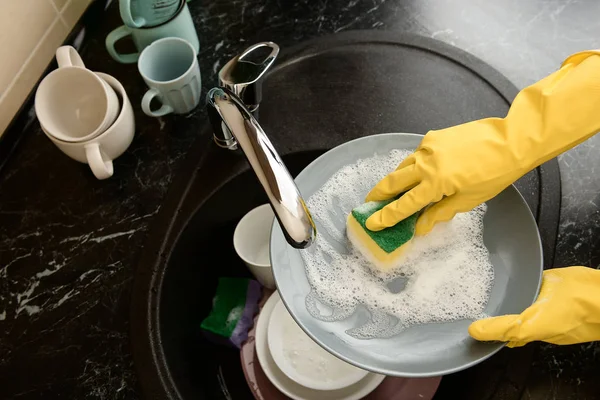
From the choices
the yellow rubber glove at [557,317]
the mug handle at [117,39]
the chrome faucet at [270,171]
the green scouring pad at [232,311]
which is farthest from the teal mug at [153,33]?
the yellow rubber glove at [557,317]

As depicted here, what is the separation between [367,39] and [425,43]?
0.33 feet

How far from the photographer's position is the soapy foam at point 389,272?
2.36 feet

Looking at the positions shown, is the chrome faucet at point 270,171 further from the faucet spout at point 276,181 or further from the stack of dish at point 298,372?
the stack of dish at point 298,372

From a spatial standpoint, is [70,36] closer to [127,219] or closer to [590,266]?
[127,219]

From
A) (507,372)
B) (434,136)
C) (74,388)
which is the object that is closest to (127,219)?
(74,388)

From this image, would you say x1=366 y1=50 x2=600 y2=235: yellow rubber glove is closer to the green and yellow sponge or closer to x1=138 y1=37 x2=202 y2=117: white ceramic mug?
the green and yellow sponge

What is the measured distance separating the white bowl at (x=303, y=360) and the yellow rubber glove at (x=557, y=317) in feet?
0.83

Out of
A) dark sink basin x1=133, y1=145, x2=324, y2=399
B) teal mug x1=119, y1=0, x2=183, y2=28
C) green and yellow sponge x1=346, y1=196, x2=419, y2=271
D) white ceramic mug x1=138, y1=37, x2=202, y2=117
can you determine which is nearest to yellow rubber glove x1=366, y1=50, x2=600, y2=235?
green and yellow sponge x1=346, y1=196, x2=419, y2=271

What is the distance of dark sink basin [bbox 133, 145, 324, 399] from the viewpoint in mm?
789

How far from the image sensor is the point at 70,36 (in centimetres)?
98

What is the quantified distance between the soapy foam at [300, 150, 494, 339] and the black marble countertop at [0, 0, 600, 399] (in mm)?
141

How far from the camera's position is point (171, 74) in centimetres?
92

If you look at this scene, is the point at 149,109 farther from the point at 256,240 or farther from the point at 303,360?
the point at 303,360

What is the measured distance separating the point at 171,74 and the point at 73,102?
160 millimetres
